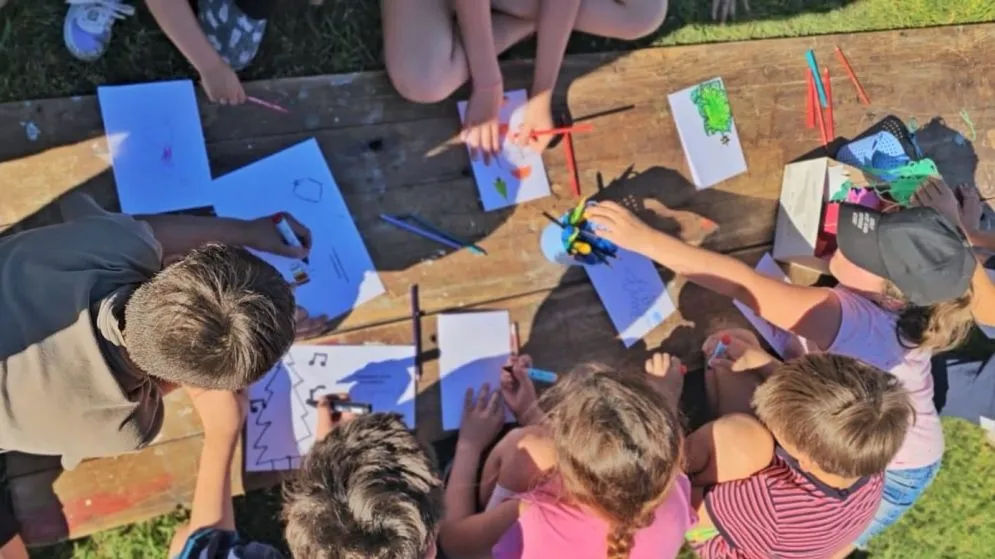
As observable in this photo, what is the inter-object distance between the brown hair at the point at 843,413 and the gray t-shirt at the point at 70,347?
4.64ft

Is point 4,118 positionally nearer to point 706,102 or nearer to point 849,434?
point 706,102

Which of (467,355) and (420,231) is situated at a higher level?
(420,231)

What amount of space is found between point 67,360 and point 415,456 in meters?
0.67

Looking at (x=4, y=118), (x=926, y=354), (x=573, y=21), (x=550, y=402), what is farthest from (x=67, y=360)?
(x=926, y=354)

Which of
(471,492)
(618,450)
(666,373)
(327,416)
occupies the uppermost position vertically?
(618,450)

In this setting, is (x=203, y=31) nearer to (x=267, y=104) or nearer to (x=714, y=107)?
(x=267, y=104)

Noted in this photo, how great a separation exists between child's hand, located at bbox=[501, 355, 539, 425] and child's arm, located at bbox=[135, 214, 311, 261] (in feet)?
2.08

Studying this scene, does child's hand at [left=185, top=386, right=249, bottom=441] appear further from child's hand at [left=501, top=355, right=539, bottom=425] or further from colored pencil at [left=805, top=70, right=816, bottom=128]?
colored pencil at [left=805, top=70, right=816, bottom=128]

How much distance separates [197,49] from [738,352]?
5.44 ft

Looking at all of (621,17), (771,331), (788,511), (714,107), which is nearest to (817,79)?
(714,107)

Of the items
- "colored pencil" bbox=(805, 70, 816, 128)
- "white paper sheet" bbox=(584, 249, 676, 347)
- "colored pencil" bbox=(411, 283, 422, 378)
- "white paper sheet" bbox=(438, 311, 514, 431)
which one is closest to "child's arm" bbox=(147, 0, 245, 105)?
"colored pencil" bbox=(411, 283, 422, 378)

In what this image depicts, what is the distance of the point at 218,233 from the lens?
1.85 meters

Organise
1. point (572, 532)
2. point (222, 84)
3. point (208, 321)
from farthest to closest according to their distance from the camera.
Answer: point (222, 84) < point (572, 532) < point (208, 321)

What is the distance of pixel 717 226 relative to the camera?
93.5 inches
